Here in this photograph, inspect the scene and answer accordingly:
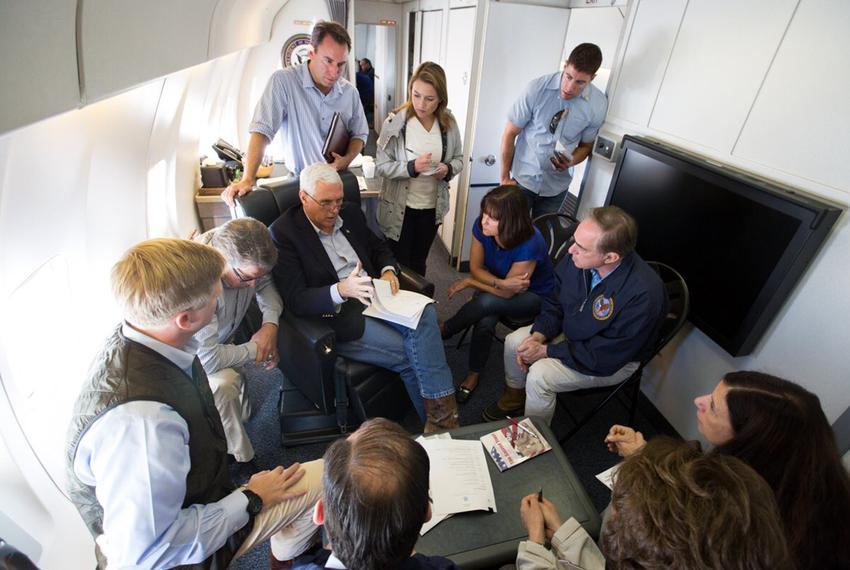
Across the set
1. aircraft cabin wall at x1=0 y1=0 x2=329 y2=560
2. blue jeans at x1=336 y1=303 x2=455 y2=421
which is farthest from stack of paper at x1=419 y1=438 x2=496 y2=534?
aircraft cabin wall at x1=0 y1=0 x2=329 y2=560

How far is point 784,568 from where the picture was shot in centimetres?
91

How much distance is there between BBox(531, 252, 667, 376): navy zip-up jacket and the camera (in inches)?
84.8

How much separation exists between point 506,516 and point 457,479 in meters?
0.23

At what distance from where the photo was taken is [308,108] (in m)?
2.90

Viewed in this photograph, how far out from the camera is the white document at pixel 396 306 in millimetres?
2363

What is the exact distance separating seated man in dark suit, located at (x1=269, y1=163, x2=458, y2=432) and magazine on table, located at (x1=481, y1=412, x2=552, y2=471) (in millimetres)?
604

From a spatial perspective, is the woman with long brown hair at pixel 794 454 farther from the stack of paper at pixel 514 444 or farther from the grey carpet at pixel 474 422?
the grey carpet at pixel 474 422

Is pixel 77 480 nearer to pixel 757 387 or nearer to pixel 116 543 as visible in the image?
pixel 116 543

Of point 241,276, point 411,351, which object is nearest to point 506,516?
point 411,351

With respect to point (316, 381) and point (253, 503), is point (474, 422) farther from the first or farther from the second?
point (253, 503)

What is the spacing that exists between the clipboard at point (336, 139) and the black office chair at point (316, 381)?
1.66 ft

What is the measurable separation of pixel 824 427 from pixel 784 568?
0.67 meters

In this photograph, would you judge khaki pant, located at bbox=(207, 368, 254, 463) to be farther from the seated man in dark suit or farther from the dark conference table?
the dark conference table

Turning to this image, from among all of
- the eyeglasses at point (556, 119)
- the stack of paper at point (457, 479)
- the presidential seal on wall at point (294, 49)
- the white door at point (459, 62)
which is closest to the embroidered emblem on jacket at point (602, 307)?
the stack of paper at point (457, 479)
